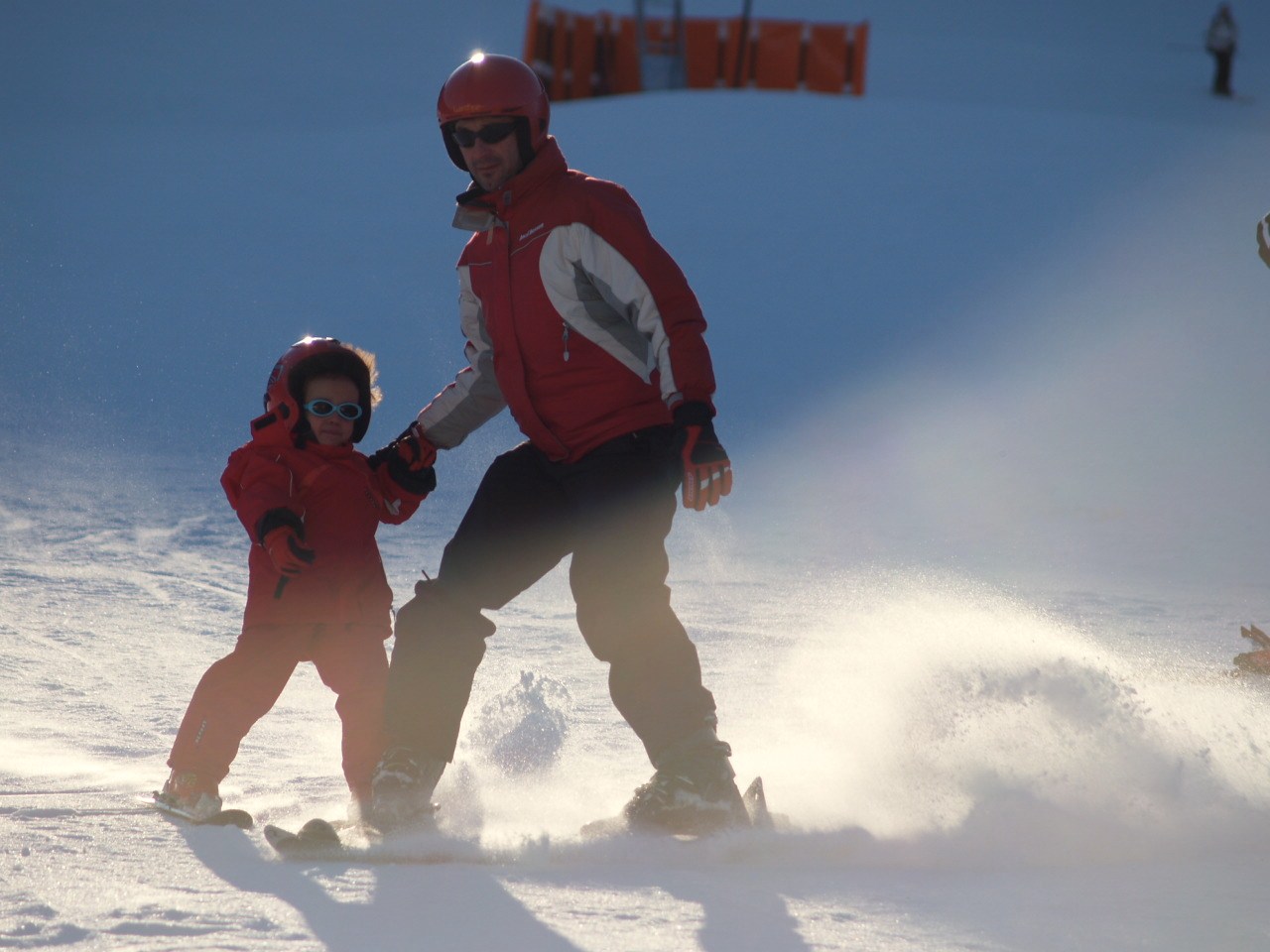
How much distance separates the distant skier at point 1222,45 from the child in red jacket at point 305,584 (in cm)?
2202

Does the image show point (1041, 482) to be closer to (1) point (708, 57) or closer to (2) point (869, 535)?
(2) point (869, 535)

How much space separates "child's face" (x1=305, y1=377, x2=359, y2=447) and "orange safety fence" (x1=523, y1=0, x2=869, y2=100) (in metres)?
18.5

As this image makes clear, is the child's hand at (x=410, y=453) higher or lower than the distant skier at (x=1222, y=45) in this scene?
lower

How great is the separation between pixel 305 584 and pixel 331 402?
1.35ft

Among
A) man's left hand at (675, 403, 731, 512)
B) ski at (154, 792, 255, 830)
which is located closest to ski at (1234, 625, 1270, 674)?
man's left hand at (675, 403, 731, 512)

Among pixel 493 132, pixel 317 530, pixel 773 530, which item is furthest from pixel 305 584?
pixel 773 530

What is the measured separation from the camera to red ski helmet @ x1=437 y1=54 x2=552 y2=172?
313 centimetres

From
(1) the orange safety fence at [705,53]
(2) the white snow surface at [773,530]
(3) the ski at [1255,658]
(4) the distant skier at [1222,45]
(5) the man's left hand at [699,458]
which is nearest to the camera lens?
(2) the white snow surface at [773,530]

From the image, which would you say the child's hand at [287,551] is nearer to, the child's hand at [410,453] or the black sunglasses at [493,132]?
the child's hand at [410,453]

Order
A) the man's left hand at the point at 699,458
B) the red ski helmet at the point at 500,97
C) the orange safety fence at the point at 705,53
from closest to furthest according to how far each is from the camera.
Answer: the man's left hand at the point at 699,458
the red ski helmet at the point at 500,97
the orange safety fence at the point at 705,53

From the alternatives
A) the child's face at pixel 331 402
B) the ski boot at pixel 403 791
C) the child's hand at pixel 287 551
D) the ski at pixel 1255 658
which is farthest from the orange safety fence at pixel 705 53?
the ski boot at pixel 403 791

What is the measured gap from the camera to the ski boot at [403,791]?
2.95m

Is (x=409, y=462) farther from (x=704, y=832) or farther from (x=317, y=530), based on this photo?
(x=704, y=832)

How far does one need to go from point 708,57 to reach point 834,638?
18374mm
